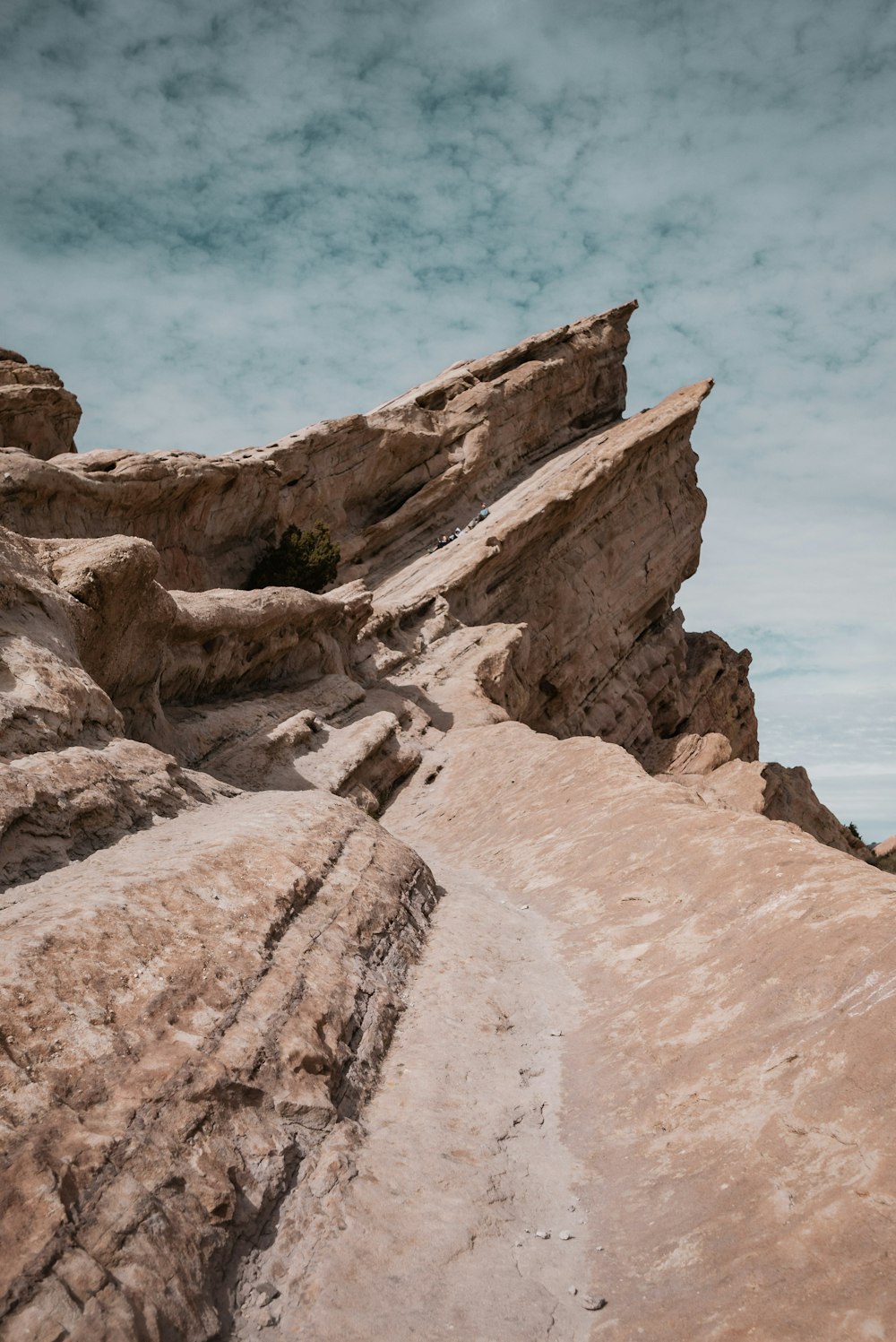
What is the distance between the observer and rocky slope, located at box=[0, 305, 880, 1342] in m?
6.21

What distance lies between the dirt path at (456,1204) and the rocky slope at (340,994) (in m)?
0.04

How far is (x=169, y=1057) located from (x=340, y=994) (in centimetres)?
256

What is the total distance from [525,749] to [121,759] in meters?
12.4

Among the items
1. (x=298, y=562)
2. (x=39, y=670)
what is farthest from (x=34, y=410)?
(x=39, y=670)

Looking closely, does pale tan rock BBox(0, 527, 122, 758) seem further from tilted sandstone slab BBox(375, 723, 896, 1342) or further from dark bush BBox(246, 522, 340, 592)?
dark bush BBox(246, 522, 340, 592)

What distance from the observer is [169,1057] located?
7629 mm

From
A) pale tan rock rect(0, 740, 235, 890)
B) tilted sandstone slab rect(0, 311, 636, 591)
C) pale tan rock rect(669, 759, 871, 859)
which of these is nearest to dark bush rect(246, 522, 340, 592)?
tilted sandstone slab rect(0, 311, 636, 591)

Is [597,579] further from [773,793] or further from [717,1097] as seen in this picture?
[717,1097]

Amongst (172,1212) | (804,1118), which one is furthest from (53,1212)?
(804,1118)

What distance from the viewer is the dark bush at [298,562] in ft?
127

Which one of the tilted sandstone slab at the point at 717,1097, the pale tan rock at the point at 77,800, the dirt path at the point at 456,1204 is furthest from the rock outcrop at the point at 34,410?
the dirt path at the point at 456,1204

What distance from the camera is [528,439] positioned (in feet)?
167

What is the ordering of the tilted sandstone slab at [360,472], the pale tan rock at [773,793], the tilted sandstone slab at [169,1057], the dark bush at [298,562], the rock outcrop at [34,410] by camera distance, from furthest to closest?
the dark bush at [298,562]
the rock outcrop at [34,410]
the pale tan rock at [773,793]
the tilted sandstone slab at [360,472]
the tilted sandstone slab at [169,1057]

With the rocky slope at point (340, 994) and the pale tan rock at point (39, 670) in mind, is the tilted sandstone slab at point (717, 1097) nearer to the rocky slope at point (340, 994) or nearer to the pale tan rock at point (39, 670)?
the rocky slope at point (340, 994)
